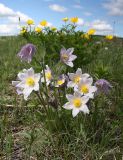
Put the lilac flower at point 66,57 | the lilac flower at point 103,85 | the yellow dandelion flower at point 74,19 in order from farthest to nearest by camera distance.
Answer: the yellow dandelion flower at point 74,19, the lilac flower at point 66,57, the lilac flower at point 103,85

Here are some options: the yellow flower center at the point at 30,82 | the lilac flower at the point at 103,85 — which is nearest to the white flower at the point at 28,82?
the yellow flower center at the point at 30,82

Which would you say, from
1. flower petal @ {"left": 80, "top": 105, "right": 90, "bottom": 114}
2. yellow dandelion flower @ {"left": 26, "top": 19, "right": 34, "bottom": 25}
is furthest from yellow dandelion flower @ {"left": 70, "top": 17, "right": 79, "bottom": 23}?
flower petal @ {"left": 80, "top": 105, "right": 90, "bottom": 114}

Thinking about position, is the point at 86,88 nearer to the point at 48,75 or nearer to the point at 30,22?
the point at 48,75

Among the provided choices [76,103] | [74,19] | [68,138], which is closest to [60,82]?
[76,103]

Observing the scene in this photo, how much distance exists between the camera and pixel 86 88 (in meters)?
2.54

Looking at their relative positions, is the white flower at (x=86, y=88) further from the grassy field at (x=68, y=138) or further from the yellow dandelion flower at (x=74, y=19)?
the yellow dandelion flower at (x=74, y=19)

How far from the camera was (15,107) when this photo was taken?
3.43m

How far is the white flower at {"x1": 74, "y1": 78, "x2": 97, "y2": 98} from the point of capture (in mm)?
2529

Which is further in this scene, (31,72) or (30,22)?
(30,22)

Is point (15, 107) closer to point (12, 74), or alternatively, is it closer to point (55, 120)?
point (55, 120)

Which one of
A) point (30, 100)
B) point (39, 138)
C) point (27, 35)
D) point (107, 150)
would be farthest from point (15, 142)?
point (27, 35)

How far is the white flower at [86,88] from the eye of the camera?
253cm

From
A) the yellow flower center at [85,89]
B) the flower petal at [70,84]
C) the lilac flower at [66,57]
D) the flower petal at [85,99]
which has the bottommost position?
the flower petal at [85,99]

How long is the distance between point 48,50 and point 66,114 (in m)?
1.88
